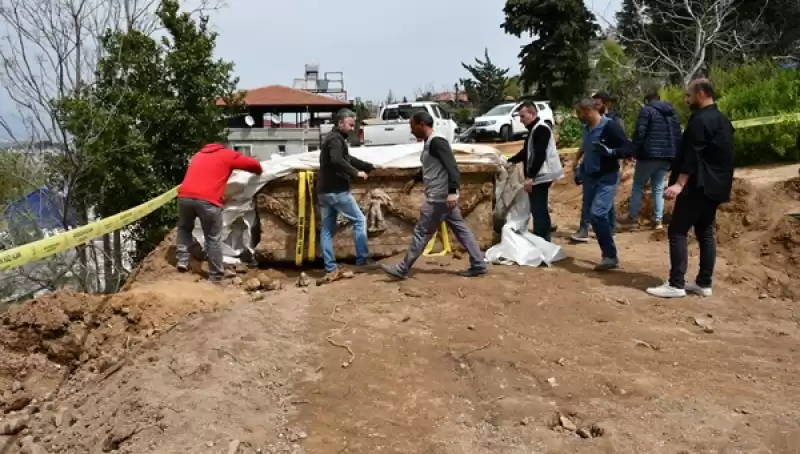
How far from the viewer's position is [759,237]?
23.5 feet

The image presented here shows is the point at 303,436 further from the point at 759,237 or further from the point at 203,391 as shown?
the point at 759,237

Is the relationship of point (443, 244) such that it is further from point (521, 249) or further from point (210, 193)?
point (210, 193)

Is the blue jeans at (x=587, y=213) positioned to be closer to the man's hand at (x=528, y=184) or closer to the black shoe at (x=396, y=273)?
the man's hand at (x=528, y=184)

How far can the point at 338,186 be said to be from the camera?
20.7ft

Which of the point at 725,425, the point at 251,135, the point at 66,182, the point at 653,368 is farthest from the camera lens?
the point at 251,135

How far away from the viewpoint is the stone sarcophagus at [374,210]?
6816 mm

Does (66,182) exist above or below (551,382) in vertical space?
above

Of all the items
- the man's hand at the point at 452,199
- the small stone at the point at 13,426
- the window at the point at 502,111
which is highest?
the window at the point at 502,111

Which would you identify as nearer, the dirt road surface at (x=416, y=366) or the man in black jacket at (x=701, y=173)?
the dirt road surface at (x=416, y=366)

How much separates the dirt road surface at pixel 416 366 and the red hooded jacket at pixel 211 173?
0.82 m

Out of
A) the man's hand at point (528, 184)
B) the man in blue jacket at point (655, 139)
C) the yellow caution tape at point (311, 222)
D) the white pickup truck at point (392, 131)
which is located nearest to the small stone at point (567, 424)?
the man's hand at point (528, 184)

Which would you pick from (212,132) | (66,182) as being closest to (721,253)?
(212,132)

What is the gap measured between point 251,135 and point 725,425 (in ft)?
88.2

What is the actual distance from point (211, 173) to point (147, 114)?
5.01 m
